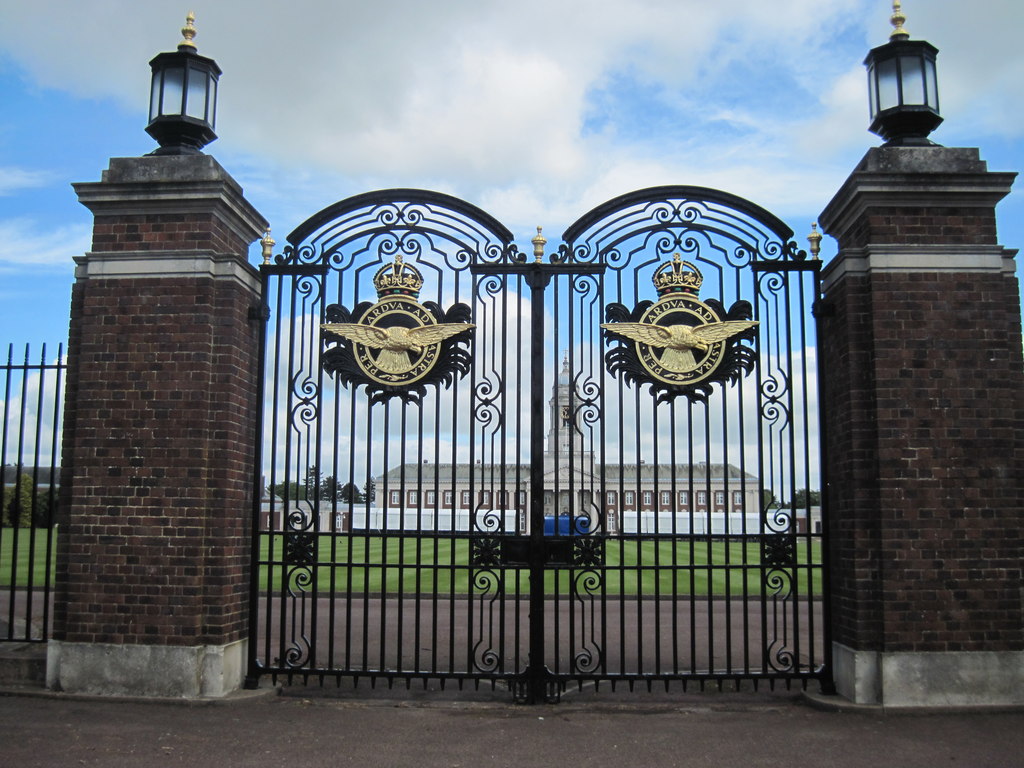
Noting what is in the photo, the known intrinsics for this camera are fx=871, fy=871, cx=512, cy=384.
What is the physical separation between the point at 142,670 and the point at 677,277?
529 cm

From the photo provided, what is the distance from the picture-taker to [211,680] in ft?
22.1

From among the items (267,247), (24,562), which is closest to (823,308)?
(267,247)

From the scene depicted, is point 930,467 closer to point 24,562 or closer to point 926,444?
point 926,444

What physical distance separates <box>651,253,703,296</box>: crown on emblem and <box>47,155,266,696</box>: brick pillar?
351 cm

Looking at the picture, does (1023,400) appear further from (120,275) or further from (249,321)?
(120,275)

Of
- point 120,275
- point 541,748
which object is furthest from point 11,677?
point 541,748

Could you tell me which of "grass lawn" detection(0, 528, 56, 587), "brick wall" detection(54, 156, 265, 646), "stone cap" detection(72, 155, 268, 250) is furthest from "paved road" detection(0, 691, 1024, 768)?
"grass lawn" detection(0, 528, 56, 587)

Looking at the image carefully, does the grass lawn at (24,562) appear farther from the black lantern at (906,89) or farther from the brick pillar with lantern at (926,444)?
the black lantern at (906,89)

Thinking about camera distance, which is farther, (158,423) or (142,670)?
(158,423)

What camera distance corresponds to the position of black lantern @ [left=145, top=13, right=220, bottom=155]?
24.5 feet

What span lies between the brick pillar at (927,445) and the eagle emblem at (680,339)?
87 cm

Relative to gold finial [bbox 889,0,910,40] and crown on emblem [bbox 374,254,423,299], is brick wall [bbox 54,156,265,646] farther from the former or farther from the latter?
gold finial [bbox 889,0,910,40]

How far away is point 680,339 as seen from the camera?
23.8ft

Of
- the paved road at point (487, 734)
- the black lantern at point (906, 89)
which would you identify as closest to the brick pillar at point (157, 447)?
the paved road at point (487, 734)
